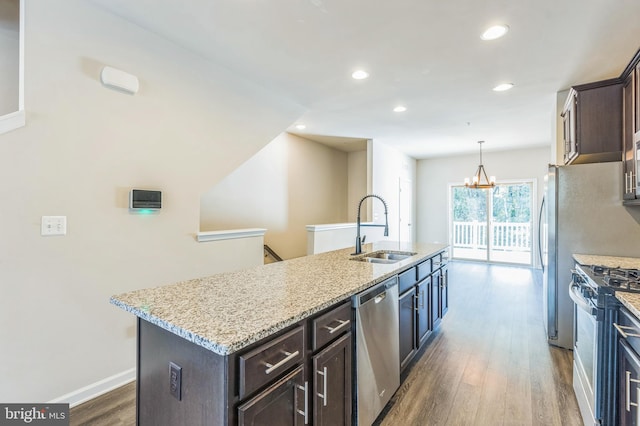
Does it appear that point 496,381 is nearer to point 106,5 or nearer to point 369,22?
point 369,22

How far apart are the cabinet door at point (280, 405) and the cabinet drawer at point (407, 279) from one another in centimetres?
111

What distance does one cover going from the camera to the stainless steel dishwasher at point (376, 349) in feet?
5.31

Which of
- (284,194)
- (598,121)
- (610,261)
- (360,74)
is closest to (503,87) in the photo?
(598,121)

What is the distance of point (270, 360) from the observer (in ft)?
3.55

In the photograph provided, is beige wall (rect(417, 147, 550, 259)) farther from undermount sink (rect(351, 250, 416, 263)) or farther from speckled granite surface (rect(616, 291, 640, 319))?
speckled granite surface (rect(616, 291, 640, 319))

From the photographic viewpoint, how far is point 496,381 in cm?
231

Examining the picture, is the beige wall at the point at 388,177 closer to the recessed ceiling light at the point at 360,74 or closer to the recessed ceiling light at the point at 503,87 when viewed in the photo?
the recessed ceiling light at the point at 503,87

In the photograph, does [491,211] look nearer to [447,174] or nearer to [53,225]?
[447,174]

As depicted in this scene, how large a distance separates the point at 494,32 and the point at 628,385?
2.35m

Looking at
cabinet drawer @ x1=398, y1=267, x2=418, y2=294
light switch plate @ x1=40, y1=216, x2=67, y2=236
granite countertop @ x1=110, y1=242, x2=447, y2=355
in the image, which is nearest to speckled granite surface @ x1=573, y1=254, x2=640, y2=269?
cabinet drawer @ x1=398, y1=267, x2=418, y2=294

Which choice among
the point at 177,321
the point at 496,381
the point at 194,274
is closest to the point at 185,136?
the point at 194,274

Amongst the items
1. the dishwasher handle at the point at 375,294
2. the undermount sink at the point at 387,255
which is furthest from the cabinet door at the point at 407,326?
the undermount sink at the point at 387,255

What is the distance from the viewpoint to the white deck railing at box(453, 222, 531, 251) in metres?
6.88

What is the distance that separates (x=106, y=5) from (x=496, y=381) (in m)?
3.88
